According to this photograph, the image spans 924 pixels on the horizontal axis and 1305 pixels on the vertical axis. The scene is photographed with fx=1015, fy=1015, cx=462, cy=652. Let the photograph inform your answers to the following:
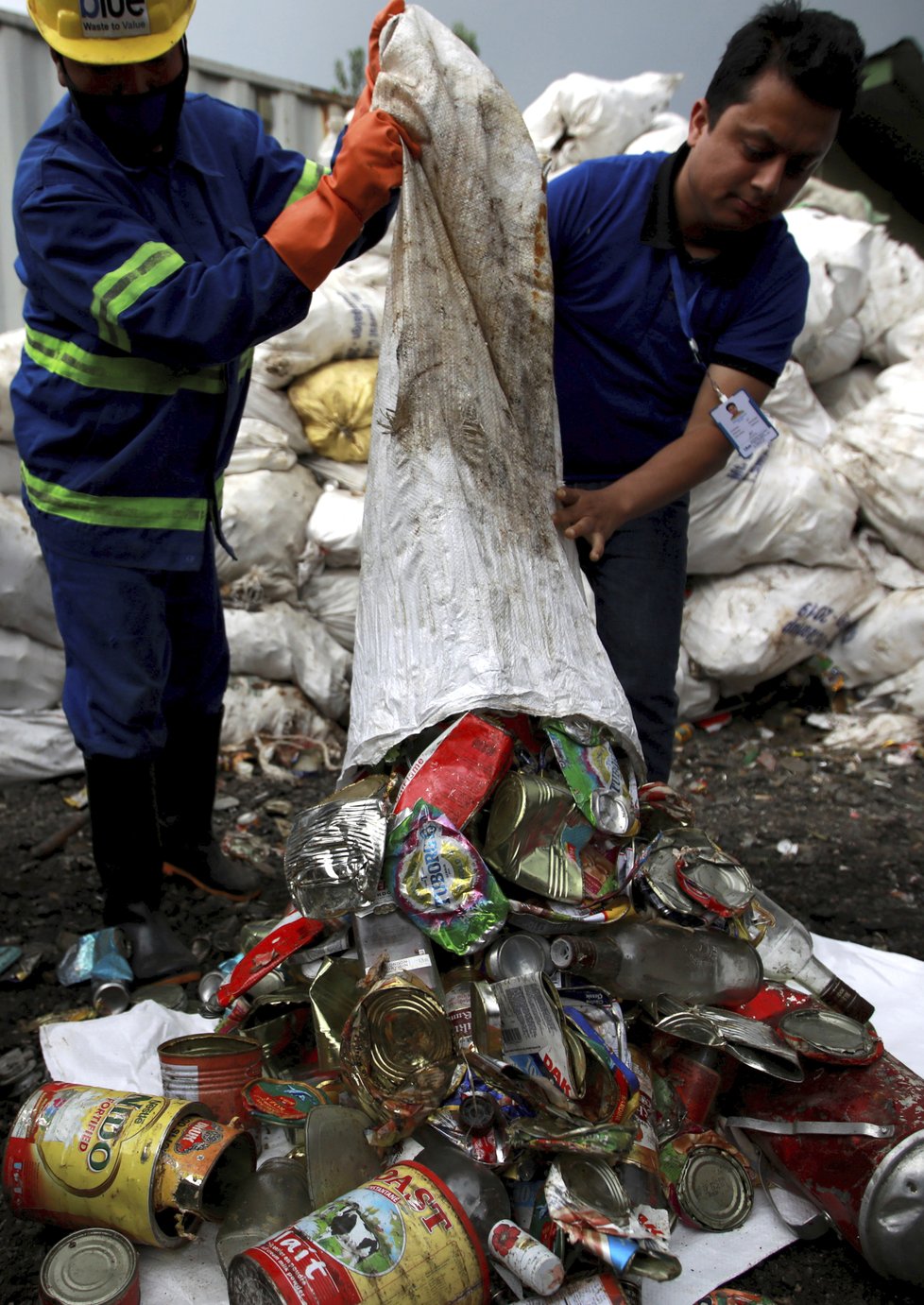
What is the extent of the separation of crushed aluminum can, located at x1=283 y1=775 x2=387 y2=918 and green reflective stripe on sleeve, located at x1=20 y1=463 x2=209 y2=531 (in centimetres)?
81

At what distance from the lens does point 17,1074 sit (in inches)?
77.7

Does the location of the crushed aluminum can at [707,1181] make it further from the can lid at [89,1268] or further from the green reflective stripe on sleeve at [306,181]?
the green reflective stripe on sleeve at [306,181]

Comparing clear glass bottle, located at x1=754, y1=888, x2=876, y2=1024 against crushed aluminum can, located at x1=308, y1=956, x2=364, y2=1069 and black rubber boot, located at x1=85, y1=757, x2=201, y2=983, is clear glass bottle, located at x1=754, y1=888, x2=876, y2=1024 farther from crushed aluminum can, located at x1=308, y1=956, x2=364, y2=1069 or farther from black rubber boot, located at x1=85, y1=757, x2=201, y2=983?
black rubber boot, located at x1=85, y1=757, x2=201, y2=983

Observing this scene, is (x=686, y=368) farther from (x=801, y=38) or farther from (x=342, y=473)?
(x=342, y=473)

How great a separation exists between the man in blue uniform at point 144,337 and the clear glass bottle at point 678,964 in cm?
105

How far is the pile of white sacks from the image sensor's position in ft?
12.1

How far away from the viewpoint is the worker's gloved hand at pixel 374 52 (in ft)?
6.11

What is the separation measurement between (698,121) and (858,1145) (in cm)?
187

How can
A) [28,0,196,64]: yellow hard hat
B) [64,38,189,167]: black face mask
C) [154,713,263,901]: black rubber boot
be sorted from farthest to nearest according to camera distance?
[154,713,263,901]: black rubber boot
[64,38,189,167]: black face mask
[28,0,196,64]: yellow hard hat

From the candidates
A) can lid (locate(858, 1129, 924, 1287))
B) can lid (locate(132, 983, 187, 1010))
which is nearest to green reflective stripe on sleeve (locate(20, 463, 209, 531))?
can lid (locate(132, 983, 187, 1010))

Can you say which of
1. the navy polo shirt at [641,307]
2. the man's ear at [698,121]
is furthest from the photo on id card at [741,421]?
the man's ear at [698,121]

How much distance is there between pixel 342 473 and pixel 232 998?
8.40 feet

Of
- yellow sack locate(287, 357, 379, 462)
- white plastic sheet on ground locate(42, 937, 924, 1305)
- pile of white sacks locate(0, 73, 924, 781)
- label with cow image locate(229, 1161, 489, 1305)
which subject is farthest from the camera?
yellow sack locate(287, 357, 379, 462)

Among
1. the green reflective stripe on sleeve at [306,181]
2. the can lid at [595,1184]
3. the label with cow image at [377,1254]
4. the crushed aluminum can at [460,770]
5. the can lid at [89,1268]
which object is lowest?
the can lid at [89,1268]
